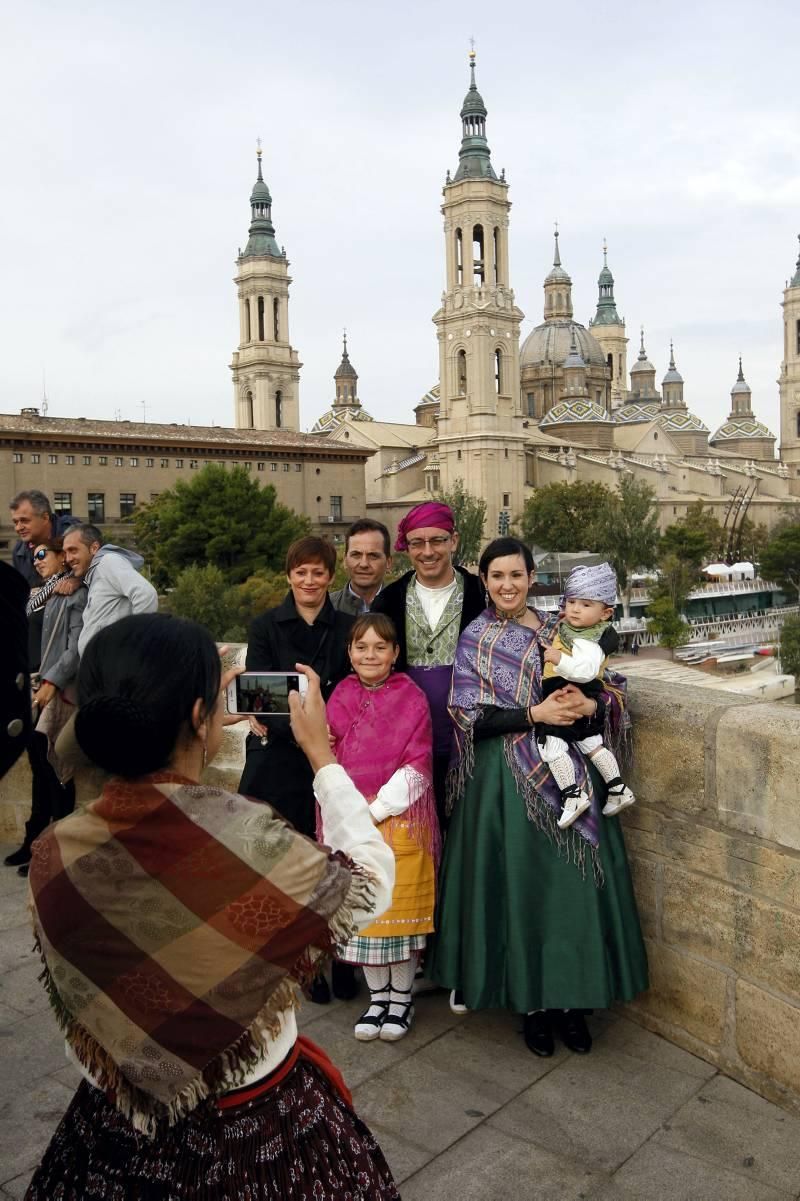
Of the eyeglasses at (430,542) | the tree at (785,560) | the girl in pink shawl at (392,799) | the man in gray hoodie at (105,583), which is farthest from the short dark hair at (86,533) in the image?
the tree at (785,560)

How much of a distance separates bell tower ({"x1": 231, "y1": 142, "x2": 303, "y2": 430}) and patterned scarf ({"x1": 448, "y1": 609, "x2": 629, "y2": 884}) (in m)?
74.6

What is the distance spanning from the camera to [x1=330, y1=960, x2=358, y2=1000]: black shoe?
3.30 metres

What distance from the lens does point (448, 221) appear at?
223 ft

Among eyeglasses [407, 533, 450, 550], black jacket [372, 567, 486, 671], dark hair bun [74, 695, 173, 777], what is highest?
eyeglasses [407, 533, 450, 550]

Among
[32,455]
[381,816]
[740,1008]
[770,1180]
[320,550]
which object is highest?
[32,455]

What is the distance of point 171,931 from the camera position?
147 cm

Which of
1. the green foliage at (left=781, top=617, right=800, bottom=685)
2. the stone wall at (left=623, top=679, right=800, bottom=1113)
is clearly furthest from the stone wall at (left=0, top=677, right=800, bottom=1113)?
the green foliage at (left=781, top=617, right=800, bottom=685)

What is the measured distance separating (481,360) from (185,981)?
6667 cm

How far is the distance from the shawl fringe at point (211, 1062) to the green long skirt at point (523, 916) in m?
1.41

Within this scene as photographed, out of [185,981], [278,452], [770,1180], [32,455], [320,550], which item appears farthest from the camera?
[278,452]

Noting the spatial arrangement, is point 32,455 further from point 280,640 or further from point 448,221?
point 280,640

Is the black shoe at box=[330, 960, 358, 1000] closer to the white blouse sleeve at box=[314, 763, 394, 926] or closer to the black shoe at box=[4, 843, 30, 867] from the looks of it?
the white blouse sleeve at box=[314, 763, 394, 926]

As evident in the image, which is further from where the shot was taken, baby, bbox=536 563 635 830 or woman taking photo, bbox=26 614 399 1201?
baby, bbox=536 563 635 830

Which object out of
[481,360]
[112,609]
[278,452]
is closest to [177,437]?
[278,452]
